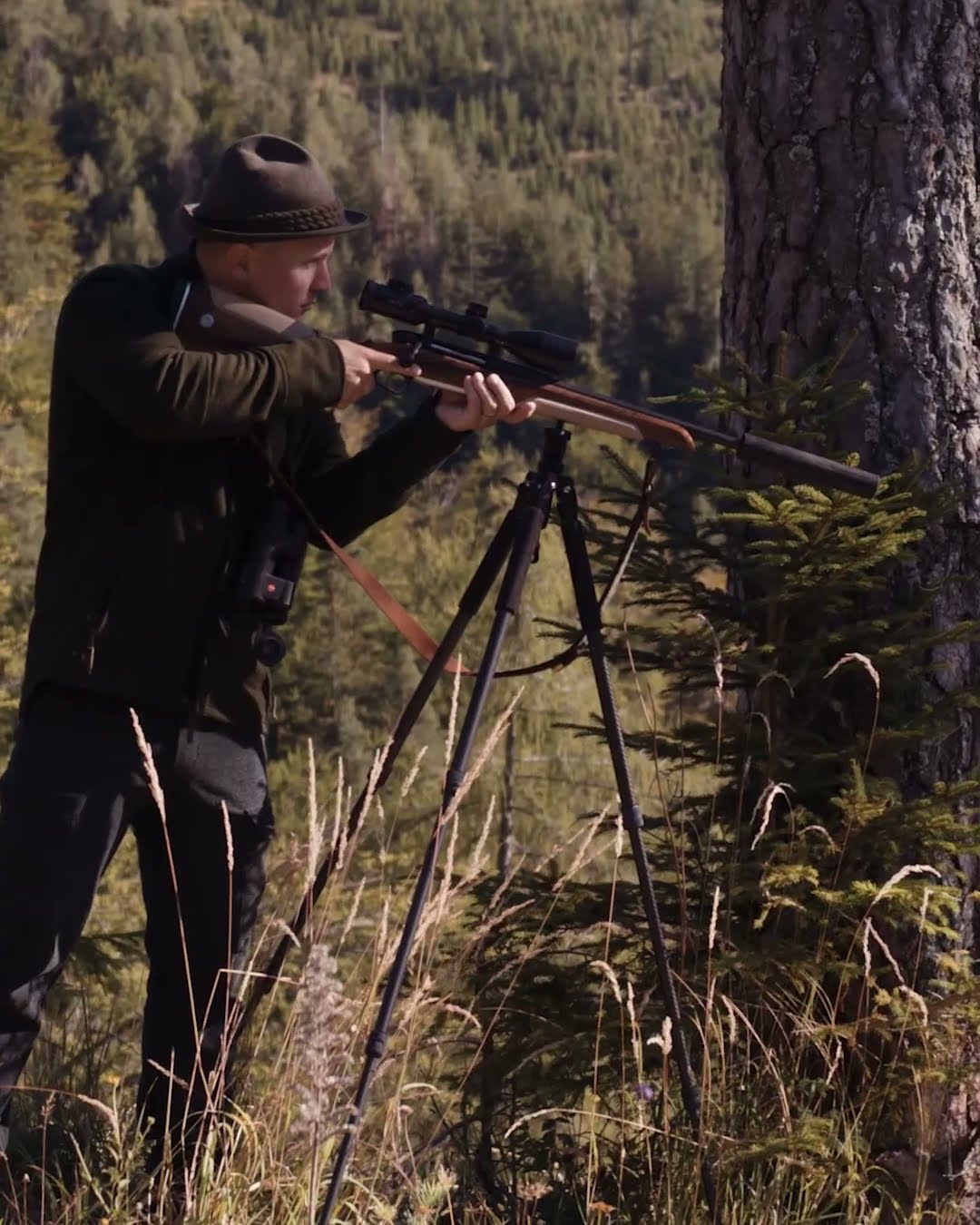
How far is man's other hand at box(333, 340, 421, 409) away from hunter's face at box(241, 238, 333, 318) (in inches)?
7.4

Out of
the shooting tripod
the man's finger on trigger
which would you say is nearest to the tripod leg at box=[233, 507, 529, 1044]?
the shooting tripod

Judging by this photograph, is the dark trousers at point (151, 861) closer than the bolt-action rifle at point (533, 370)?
Yes

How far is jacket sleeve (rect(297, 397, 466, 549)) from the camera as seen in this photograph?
3.53 meters

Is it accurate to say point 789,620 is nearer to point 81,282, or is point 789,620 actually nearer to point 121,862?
point 81,282

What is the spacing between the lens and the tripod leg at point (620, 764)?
320 centimetres

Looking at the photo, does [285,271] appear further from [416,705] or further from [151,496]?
[416,705]

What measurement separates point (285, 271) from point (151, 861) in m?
1.21

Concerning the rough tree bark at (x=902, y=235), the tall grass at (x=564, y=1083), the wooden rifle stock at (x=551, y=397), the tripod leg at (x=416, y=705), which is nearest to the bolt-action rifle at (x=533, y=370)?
the wooden rifle stock at (x=551, y=397)

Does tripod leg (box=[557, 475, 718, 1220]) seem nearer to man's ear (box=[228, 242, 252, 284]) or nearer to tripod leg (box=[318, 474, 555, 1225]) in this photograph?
tripod leg (box=[318, 474, 555, 1225])

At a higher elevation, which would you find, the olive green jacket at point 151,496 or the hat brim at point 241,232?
the hat brim at point 241,232

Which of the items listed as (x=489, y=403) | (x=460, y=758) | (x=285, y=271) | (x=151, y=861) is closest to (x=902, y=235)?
(x=489, y=403)

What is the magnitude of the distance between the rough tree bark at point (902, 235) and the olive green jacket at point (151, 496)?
1341mm

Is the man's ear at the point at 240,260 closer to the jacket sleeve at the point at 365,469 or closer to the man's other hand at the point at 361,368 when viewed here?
the man's other hand at the point at 361,368

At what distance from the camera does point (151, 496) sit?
3.22 m
